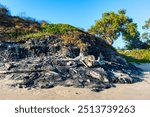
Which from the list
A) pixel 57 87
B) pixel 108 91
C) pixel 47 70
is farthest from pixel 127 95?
pixel 47 70

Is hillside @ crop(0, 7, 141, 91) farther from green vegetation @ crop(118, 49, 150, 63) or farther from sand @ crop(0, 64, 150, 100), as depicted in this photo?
green vegetation @ crop(118, 49, 150, 63)

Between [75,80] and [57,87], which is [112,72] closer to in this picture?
[75,80]

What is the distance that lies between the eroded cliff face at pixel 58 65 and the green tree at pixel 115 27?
34.4 meters

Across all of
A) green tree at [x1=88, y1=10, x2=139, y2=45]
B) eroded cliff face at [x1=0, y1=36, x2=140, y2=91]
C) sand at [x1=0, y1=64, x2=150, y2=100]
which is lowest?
sand at [x1=0, y1=64, x2=150, y2=100]

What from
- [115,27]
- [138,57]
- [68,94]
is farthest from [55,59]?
[115,27]

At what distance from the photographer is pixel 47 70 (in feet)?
48.3

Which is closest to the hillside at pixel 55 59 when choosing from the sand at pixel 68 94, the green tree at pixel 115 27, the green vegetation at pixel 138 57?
the sand at pixel 68 94

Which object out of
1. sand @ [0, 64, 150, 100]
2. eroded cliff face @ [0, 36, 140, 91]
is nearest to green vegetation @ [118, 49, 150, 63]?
eroded cliff face @ [0, 36, 140, 91]

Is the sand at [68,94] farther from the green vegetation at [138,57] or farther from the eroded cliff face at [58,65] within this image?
the green vegetation at [138,57]

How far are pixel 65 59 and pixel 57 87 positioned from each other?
2889 millimetres

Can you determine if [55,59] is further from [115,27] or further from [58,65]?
[115,27]

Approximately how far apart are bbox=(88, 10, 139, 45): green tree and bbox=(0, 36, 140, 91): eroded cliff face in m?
34.4

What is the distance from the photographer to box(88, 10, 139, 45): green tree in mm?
53094

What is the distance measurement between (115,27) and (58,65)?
126 ft
